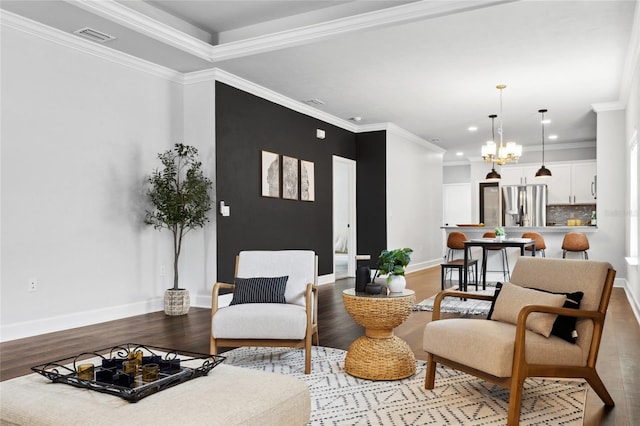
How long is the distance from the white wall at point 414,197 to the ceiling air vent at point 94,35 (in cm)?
538

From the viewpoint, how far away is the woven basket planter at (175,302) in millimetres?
5559

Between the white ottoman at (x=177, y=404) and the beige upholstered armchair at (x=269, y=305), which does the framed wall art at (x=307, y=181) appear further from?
the white ottoman at (x=177, y=404)

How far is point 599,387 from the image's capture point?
8.93ft

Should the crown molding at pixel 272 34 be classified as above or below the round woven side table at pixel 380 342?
above

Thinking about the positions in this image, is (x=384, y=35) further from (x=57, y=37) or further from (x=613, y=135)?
(x=613, y=135)

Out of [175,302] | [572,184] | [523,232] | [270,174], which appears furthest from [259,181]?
[572,184]

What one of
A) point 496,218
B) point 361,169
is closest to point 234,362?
point 361,169

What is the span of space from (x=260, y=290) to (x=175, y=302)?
218 centimetres

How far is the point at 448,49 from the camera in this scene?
539cm

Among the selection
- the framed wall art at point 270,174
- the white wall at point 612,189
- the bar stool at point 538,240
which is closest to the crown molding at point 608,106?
the white wall at point 612,189

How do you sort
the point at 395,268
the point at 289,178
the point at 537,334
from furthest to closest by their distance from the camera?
the point at 289,178, the point at 395,268, the point at 537,334

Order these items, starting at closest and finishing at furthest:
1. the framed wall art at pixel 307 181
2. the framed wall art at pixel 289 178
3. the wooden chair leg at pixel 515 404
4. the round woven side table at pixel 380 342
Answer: the wooden chair leg at pixel 515 404 < the round woven side table at pixel 380 342 < the framed wall art at pixel 289 178 < the framed wall art at pixel 307 181

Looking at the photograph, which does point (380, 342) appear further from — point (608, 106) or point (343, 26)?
point (608, 106)

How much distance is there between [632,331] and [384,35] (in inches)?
144
